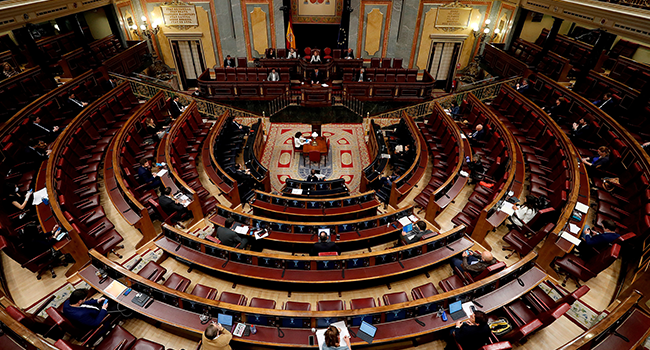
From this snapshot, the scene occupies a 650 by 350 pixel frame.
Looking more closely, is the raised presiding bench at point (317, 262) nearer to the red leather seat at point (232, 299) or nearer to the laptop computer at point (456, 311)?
the red leather seat at point (232, 299)

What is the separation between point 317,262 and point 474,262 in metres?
2.96

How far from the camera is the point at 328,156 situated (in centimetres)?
1159

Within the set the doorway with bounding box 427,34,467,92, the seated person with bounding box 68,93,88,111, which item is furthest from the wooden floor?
the doorway with bounding box 427,34,467,92

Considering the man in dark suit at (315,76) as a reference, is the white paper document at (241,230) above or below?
below

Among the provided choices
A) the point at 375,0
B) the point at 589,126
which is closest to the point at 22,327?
the point at 589,126

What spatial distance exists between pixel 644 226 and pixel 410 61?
12.9m

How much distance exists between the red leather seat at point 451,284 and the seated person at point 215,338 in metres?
3.76

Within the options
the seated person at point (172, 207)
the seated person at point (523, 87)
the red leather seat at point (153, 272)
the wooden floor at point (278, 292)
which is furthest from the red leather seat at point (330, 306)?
the seated person at point (523, 87)

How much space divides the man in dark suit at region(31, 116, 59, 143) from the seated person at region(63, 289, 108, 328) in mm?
7036

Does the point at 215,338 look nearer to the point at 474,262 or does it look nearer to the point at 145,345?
the point at 145,345

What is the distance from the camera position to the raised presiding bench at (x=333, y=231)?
6395mm

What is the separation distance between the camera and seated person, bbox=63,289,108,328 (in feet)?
14.4

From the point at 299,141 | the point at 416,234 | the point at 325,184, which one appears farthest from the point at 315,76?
the point at 416,234

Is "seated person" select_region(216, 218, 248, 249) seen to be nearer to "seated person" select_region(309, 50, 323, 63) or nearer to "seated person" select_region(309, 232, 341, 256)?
"seated person" select_region(309, 232, 341, 256)
